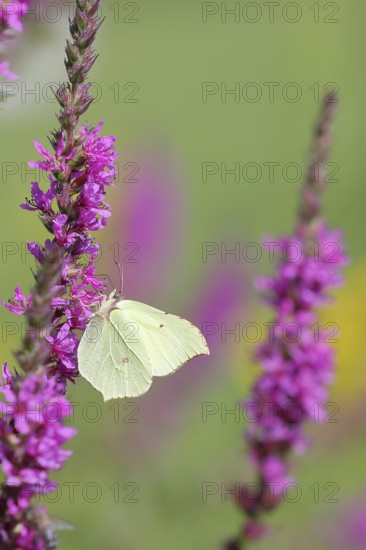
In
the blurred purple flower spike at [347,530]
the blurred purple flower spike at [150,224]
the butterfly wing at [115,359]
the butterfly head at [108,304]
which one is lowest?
the blurred purple flower spike at [347,530]

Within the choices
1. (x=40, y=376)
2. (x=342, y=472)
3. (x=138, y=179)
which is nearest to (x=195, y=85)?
(x=138, y=179)

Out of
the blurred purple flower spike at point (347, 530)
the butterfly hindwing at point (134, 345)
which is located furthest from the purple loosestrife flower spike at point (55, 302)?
the blurred purple flower spike at point (347, 530)

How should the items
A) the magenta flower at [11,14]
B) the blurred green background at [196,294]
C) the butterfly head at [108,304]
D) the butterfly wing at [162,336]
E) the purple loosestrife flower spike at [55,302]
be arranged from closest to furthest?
1. the purple loosestrife flower spike at [55,302]
2. the magenta flower at [11,14]
3. the butterfly head at [108,304]
4. the butterfly wing at [162,336]
5. the blurred green background at [196,294]

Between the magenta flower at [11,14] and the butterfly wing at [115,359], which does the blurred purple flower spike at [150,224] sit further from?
the magenta flower at [11,14]

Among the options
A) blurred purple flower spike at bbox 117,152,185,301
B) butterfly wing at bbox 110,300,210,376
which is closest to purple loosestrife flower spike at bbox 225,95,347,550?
butterfly wing at bbox 110,300,210,376

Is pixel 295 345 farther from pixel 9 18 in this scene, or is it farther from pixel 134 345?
pixel 9 18

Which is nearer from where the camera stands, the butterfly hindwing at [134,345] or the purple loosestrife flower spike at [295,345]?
the butterfly hindwing at [134,345]

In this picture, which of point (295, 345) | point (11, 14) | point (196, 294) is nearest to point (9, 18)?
point (11, 14)
